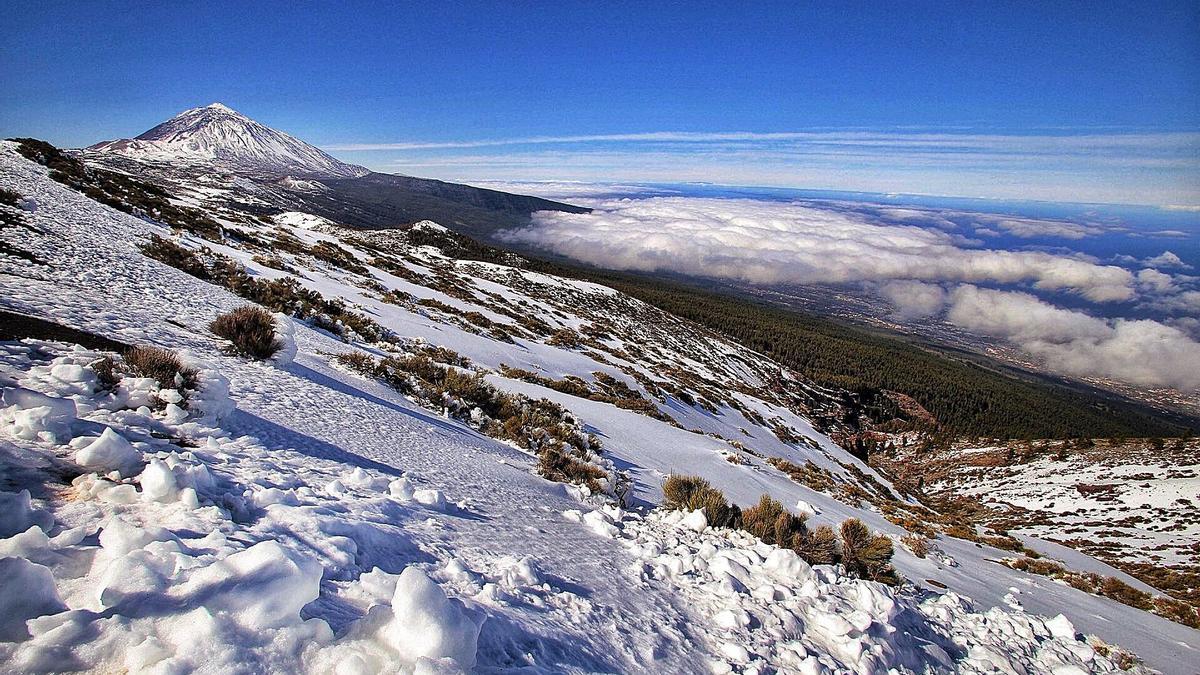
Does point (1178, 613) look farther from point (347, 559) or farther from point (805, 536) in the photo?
point (347, 559)

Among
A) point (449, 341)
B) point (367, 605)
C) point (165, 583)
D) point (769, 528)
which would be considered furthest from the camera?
point (449, 341)

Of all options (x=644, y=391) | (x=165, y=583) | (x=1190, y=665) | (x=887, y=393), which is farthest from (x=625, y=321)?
(x=887, y=393)

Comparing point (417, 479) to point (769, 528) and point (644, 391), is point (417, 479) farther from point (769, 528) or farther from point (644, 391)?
point (644, 391)

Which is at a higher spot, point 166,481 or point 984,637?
point 166,481

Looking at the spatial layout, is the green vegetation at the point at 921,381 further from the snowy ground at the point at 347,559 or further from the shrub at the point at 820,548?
the snowy ground at the point at 347,559

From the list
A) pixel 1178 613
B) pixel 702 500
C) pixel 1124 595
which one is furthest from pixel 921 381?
pixel 702 500

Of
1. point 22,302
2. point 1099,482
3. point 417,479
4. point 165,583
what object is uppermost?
point 22,302
